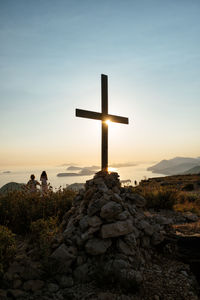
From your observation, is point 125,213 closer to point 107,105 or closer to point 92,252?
point 92,252

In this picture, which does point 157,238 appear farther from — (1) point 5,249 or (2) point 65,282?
(1) point 5,249

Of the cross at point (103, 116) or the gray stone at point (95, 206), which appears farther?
the cross at point (103, 116)

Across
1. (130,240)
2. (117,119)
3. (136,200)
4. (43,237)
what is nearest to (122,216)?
(130,240)

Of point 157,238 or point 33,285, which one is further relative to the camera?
point 157,238

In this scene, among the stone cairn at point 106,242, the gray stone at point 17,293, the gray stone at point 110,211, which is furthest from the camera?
the gray stone at point 110,211

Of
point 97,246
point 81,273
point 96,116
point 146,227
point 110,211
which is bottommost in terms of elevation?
point 81,273

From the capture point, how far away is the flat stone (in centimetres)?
525

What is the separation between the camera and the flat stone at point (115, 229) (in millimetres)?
5254

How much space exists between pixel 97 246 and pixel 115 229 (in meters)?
0.51

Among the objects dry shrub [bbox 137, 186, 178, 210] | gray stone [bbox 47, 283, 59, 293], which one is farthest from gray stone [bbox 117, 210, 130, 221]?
dry shrub [bbox 137, 186, 178, 210]

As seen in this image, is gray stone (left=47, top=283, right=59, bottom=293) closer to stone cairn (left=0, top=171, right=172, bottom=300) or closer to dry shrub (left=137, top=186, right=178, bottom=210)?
stone cairn (left=0, top=171, right=172, bottom=300)

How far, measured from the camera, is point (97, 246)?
5.09 metres

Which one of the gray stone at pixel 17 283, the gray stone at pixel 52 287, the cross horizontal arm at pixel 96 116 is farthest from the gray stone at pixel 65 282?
the cross horizontal arm at pixel 96 116

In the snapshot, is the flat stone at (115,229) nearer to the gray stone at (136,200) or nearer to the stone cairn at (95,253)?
the stone cairn at (95,253)
